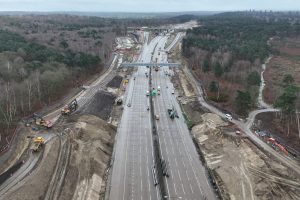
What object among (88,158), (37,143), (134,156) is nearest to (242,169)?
(134,156)

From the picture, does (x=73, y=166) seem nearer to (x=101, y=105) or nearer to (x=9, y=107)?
(x=9, y=107)

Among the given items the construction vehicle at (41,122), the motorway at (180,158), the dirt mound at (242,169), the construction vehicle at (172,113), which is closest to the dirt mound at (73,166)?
the construction vehicle at (41,122)

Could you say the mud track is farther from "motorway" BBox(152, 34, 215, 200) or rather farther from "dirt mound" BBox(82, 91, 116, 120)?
"dirt mound" BBox(82, 91, 116, 120)

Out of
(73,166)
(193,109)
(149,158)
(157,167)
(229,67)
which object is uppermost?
(229,67)

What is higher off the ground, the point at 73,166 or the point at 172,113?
the point at 172,113

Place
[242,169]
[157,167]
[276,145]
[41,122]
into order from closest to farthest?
[242,169] → [157,167] → [276,145] → [41,122]

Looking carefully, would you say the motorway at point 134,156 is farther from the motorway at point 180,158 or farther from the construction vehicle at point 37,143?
the construction vehicle at point 37,143

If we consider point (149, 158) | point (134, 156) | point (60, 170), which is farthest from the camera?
point (134, 156)
